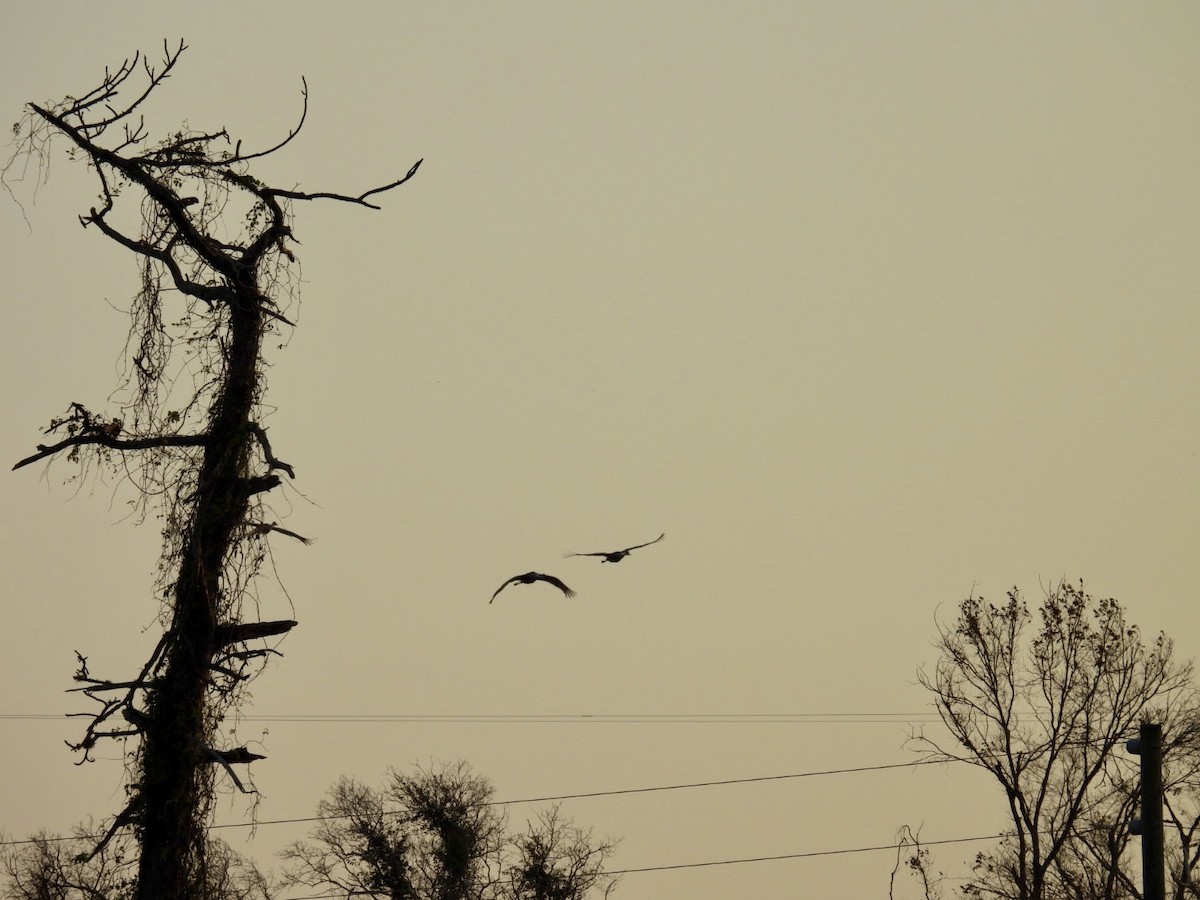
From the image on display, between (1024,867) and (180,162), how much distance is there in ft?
73.9

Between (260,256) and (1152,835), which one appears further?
(1152,835)

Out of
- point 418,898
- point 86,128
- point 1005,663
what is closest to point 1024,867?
point 1005,663

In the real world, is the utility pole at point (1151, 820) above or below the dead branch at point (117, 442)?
below

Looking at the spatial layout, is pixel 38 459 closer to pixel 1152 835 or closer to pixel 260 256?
pixel 260 256

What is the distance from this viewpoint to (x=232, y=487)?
11.9 meters

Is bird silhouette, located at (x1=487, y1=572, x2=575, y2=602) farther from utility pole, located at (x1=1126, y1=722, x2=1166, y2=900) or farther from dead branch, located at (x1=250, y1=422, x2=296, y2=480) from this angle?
utility pole, located at (x1=1126, y1=722, x2=1166, y2=900)

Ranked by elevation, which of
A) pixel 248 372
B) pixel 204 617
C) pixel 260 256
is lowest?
pixel 204 617

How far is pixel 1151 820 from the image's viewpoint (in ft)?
49.0

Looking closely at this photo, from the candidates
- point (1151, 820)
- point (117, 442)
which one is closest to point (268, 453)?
point (117, 442)

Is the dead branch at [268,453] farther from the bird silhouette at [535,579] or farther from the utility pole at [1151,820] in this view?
the utility pole at [1151,820]

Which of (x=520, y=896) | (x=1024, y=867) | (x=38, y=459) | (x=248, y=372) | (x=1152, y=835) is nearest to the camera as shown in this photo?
(x=38, y=459)

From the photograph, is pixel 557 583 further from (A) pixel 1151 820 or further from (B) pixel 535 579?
(A) pixel 1151 820

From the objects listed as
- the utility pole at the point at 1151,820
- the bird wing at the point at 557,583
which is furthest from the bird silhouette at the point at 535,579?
the utility pole at the point at 1151,820

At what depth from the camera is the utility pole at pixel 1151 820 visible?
48.4 ft
